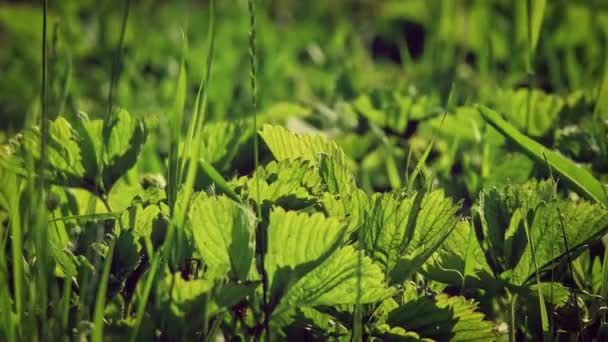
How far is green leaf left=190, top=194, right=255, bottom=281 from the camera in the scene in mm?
945

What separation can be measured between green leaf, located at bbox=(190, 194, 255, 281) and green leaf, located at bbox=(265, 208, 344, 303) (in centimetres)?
3

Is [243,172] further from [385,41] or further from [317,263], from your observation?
[385,41]

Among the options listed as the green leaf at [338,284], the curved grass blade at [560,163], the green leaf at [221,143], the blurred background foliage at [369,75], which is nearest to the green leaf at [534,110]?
the blurred background foliage at [369,75]

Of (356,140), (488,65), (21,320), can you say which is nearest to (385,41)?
(488,65)

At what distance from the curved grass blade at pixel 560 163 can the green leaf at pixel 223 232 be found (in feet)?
1.77

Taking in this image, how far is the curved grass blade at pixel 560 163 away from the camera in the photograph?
4.03ft

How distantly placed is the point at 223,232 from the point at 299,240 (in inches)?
4.1

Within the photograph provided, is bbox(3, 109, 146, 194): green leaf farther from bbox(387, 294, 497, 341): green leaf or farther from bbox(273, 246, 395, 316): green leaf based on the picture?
bbox(387, 294, 497, 341): green leaf

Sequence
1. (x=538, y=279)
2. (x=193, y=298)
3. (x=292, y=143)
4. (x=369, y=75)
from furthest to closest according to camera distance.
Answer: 1. (x=369, y=75)
2. (x=292, y=143)
3. (x=538, y=279)
4. (x=193, y=298)

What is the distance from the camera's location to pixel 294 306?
0.94m

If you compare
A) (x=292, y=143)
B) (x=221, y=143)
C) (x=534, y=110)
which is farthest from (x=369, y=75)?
(x=292, y=143)

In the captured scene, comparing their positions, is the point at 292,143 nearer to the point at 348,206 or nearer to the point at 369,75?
the point at 348,206

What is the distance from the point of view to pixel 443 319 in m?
1.01

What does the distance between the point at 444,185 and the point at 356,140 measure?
0.83 feet
